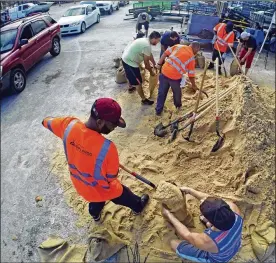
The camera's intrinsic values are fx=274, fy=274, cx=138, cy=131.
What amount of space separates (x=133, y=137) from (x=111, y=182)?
1715 mm

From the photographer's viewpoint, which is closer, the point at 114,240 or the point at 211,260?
the point at 211,260

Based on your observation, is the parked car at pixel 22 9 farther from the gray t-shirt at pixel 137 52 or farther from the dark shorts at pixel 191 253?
the dark shorts at pixel 191 253

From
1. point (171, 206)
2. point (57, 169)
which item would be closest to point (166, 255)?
point (171, 206)

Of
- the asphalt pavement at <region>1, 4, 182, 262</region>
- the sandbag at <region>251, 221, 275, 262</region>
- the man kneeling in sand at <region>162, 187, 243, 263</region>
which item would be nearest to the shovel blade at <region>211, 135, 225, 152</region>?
the sandbag at <region>251, 221, 275, 262</region>

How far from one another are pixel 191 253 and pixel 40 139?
179 centimetres

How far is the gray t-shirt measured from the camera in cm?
416

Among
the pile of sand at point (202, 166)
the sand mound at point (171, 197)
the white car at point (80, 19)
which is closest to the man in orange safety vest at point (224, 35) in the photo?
the pile of sand at point (202, 166)

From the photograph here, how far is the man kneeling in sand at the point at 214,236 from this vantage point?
191 cm

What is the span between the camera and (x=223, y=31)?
5574mm

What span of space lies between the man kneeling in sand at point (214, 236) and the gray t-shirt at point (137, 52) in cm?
270

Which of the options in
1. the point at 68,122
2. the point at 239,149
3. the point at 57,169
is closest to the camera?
the point at 68,122

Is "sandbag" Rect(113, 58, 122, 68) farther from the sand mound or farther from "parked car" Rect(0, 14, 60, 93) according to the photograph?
the sand mound

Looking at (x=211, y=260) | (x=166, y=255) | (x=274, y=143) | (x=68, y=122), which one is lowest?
(x=166, y=255)

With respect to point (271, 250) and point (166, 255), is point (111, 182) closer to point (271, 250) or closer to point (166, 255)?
point (166, 255)
